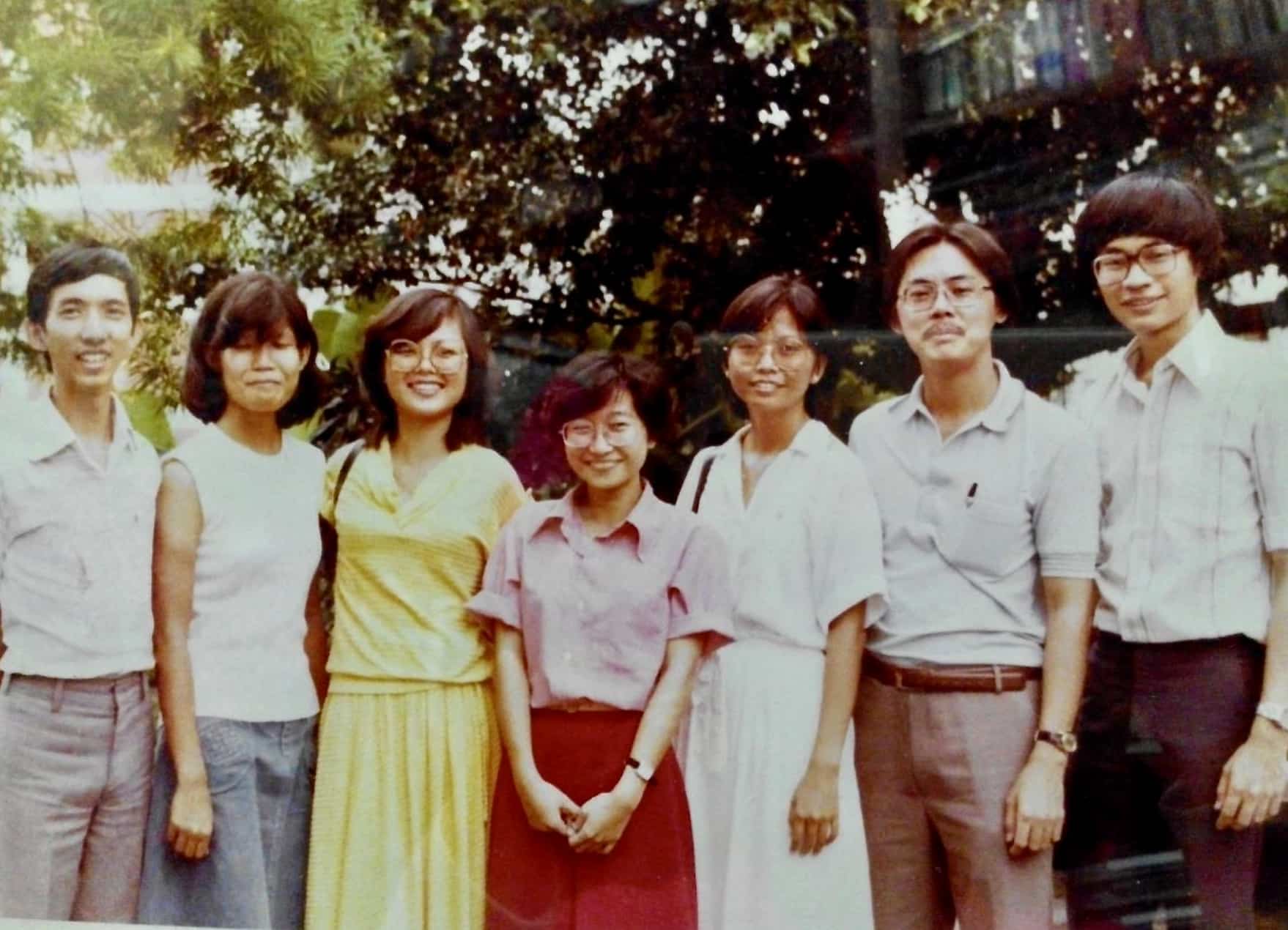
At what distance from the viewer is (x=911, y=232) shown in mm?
3070

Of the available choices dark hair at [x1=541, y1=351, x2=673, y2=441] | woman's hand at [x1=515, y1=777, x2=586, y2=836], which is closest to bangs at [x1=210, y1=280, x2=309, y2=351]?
dark hair at [x1=541, y1=351, x2=673, y2=441]

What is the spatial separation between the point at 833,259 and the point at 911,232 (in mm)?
190

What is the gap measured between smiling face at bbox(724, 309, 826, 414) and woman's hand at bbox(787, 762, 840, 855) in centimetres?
79

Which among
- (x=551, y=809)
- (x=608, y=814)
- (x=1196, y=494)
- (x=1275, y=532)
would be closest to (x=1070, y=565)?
(x=1196, y=494)

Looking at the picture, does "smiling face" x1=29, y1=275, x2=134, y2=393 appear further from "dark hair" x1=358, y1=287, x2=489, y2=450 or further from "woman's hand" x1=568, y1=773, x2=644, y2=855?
"woman's hand" x1=568, y1=773, x2=644, y2=855

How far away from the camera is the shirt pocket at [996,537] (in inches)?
114

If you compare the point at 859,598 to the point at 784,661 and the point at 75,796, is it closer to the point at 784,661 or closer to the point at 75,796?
the point at 784,661

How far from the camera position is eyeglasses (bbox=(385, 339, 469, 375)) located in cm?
315

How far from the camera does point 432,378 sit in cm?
315

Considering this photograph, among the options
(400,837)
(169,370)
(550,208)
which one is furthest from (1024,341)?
(169,370)

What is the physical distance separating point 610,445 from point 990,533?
830 mm

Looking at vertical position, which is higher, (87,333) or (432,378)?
(87,333)

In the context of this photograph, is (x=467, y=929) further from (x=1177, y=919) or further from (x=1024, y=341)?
(x=1024, y=341)

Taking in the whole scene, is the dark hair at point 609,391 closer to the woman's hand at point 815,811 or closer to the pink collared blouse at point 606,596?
the pink collared blouse at point 606,596
